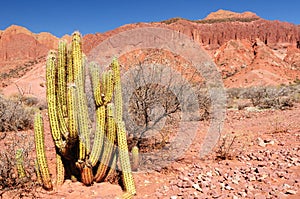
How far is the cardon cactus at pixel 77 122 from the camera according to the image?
432cm

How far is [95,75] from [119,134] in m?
0.98

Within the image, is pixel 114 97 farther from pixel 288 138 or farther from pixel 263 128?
pixel 263 128

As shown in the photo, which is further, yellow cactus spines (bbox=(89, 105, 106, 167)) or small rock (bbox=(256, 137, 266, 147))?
small rock (bbox=(256, 137, 266, 147))

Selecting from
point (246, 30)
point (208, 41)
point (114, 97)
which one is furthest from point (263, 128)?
point (246, 30)

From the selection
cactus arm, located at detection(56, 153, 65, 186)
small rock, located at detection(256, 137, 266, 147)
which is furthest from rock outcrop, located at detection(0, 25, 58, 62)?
cactus arm, located at detection(56, 153, 65, 186)

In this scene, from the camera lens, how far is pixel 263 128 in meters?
8.67

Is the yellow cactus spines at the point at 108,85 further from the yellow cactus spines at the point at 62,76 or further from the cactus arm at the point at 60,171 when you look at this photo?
the cactus arm at the point at 60,171

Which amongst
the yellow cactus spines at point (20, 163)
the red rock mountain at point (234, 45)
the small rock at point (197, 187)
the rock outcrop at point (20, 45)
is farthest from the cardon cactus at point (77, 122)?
the rock outcrop at point (20, 45)

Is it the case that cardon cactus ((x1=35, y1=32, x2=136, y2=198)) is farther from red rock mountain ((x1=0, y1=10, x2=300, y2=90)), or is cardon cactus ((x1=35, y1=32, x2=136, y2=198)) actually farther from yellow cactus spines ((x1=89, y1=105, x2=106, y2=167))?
red rock mountain ((x1=0, y1=10, x2=300, y2=90))

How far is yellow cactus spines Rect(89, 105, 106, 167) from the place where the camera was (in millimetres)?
4535

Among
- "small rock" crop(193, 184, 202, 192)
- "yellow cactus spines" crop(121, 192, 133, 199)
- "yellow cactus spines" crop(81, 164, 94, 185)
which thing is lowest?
"yellow cactus spines" crop(121, 192, 133, 199)

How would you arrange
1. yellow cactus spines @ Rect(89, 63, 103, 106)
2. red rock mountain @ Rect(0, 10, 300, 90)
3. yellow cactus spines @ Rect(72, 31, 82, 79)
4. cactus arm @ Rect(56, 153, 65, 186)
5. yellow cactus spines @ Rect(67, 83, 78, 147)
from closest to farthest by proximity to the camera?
yellow cactus spines @ Rect(67, 83, 78, 147), yellow cactus spines @ Rect(72, 31, 82, 79), yellow cactus spines @ Rect(89, 63, 103, 106), cactus arm @ Rect(56, 153, 65, 186), red rock mountain @ Rect(0, 10, 300, 90)

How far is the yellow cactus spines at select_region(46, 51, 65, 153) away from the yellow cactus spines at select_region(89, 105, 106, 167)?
19.2 inches

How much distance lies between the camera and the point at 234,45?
5481 cm
